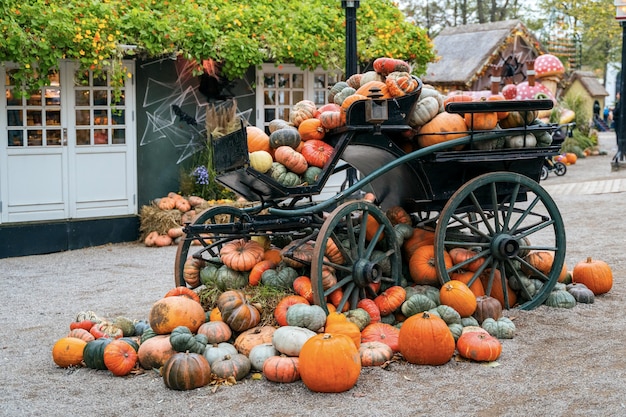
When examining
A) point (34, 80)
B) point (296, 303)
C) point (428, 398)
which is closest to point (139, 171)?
point (34, 80)

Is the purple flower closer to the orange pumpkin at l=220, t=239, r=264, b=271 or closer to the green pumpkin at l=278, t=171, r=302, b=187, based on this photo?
the orange pumpkin at l=220, t=239, r=264, b=271

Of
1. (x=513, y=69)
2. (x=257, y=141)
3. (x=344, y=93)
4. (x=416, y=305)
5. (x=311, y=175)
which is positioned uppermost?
(x=513, y=69)

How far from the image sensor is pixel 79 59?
32.7 ft

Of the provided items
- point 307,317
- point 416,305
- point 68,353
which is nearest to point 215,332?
point 307,317

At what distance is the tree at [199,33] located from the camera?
373 inches

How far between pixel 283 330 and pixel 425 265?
153 centimetres

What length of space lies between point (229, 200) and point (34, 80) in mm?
3081

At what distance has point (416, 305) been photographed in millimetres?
5734

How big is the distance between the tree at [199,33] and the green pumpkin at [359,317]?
229 inches

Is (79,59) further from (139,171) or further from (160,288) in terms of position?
(160,288)

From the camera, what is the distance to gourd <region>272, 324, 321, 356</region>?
16.3 ft

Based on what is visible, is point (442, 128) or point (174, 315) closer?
point (174, 315)

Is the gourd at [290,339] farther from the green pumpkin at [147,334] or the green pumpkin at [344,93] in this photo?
the green pumpkin at [344,93]

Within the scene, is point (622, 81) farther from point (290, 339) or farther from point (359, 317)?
point (290, 339)
